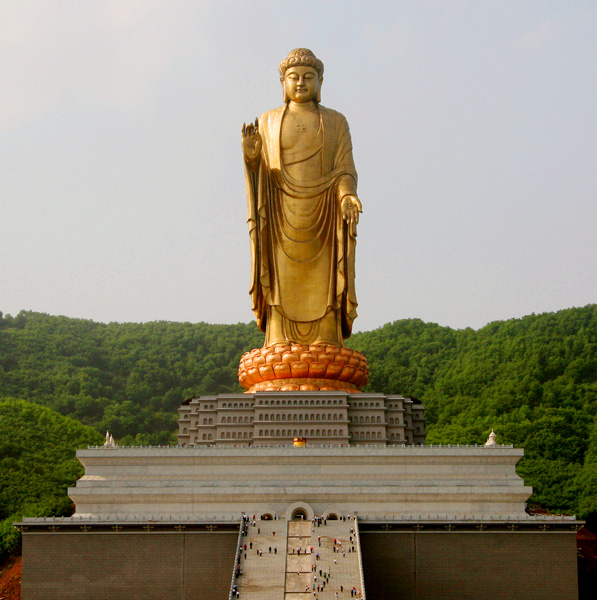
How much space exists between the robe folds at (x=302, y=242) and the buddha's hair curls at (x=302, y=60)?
5.11 ft

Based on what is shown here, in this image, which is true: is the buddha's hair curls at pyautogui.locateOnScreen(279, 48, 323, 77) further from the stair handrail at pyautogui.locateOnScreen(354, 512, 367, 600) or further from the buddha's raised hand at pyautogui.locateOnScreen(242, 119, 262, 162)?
the stair handrail at pyautogui.locateOnScreen(354, 512, 367, 600)

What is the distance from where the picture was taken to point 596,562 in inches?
866

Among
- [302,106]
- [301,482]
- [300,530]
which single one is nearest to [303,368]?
[301,482]

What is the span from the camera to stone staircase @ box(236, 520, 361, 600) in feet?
53.1

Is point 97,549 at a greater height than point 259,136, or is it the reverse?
point 259,136

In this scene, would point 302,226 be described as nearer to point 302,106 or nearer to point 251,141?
point 251,141

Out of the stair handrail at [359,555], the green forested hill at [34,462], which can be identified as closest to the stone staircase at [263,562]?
the stair handrail at [359,555]

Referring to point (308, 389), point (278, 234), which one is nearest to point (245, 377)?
point (308, 389)

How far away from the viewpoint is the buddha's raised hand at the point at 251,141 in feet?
75.6

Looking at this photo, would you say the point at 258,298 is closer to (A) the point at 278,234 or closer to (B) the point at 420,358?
(A) the point at 278,234

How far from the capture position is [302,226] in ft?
77.8

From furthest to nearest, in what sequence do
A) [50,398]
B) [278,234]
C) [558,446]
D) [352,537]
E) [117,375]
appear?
1. [117,375]
2. [50,398]
3. [558,446]
4. [278,234]
5. [352,537]

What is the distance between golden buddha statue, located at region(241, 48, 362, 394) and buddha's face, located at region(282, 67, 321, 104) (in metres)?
0.03

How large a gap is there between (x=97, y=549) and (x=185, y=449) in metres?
2.43
